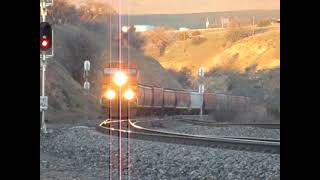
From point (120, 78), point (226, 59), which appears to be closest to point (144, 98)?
point (120, 78)

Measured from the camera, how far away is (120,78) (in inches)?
640

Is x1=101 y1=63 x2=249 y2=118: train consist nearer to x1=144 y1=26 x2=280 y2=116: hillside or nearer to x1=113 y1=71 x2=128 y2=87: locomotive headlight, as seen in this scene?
x1=113 y1=71 x2=128 y2=87: locomotive headlight

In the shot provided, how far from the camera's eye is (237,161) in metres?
7.74

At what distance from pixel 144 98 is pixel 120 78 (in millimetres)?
3114

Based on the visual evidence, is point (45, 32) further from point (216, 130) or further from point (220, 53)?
point (220, 53)

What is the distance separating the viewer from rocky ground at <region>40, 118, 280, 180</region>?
7.19m

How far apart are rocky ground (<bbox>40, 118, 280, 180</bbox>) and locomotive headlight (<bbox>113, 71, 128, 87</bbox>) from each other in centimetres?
571

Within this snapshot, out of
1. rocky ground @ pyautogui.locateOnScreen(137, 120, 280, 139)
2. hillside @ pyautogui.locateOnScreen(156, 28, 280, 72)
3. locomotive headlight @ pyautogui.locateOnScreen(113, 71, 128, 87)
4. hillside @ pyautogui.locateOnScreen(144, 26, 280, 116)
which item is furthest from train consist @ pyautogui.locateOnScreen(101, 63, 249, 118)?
hillside @ pyautogui.locateOnScreen(156, 28, 280, 72)

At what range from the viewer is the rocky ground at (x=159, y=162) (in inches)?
283

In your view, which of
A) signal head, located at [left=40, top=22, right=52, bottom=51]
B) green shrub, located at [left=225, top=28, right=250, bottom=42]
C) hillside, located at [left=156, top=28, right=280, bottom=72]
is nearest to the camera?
signal head, located at [left=40, top=22, right=52, bottom=51]
